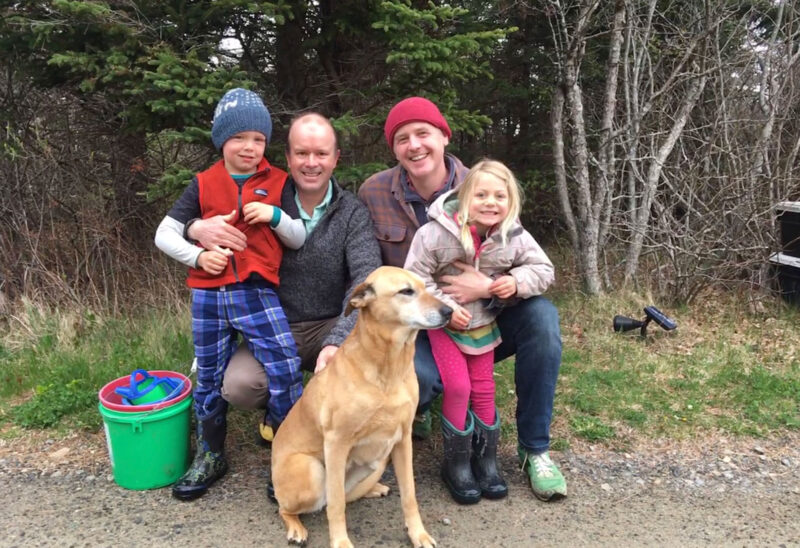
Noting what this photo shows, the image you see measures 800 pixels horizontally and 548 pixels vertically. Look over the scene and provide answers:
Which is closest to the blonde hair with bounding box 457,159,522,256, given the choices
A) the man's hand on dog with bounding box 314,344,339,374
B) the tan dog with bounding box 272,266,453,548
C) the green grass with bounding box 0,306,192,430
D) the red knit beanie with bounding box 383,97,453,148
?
the red knit beanie with bounding box 383,97,453,148

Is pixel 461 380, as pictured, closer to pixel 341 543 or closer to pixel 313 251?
pixel 341 543

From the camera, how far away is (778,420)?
11.4 feet

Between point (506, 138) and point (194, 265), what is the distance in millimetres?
6230

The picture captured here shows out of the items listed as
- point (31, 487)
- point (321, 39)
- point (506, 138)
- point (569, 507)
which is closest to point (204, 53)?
point (321, 39)

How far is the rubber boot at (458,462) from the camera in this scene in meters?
2.86

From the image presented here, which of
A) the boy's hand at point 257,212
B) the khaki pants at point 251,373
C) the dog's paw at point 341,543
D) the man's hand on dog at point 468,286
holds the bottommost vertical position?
the dog's paw at point 341,543

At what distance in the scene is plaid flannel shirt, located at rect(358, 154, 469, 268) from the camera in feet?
11.0

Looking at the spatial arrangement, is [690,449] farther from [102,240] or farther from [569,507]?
[102,240]

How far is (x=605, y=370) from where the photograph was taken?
13.8 ft

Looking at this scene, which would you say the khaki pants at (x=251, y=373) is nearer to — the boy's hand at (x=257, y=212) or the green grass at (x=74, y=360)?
the boy's hand at (x=257, y=212)

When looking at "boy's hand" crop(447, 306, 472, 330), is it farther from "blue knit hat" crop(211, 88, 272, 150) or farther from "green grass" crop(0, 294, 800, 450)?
"blue knit hat" crop(211, 88, 272, 150)

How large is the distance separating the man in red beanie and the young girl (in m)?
0.09

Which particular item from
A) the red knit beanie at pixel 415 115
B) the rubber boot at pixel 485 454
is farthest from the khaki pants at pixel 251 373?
the red knit beanie at pixel 415 115

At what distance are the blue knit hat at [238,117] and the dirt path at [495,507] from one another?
1.85 m
